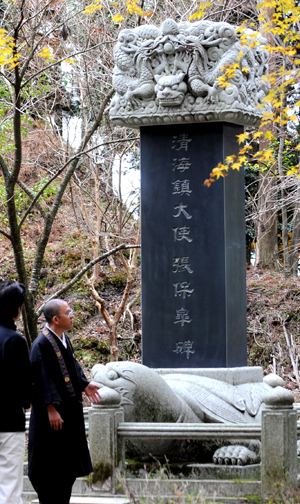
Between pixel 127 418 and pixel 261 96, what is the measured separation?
3671 millimetres

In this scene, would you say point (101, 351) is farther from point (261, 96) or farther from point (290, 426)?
point (290, 426)

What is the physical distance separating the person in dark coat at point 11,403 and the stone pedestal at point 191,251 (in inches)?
113

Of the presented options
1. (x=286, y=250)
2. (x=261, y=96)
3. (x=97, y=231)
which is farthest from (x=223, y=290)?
(x=286, y=250)

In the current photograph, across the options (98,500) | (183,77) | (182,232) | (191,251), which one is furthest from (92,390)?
(183,77)

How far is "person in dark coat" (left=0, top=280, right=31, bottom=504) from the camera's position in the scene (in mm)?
4520

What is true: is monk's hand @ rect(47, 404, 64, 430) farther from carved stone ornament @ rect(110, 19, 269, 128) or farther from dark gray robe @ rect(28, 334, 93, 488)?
carved stone ornament @ rect(110, 19, 269, 128)

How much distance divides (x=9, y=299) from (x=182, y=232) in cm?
303

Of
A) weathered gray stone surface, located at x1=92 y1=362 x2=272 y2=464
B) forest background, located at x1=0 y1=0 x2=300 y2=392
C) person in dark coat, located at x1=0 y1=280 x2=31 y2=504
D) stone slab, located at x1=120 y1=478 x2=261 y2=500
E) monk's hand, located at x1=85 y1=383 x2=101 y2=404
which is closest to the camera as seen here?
person in dark coat, located at x1=0 y1=280 x2=31 y2=504

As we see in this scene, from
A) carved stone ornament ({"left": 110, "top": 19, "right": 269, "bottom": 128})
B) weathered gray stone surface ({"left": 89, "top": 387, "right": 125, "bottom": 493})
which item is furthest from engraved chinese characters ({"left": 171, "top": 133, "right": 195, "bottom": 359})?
weathered gray stone surface ({"left": 89, "top": 387, "right": 125, "bottom": 493})

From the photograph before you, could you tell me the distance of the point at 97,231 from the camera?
13.1m

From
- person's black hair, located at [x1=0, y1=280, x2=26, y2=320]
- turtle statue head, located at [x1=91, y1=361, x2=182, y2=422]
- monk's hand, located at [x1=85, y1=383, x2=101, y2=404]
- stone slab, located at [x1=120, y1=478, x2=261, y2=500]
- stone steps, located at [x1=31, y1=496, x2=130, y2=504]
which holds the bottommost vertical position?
stone steps, located at [x1=31, y1=496, x2=130, y2=504]

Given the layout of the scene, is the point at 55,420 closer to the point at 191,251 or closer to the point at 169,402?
the point at 169,402

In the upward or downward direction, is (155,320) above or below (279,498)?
above

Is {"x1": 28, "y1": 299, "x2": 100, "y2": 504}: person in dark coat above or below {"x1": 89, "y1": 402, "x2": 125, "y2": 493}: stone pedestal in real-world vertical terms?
above
